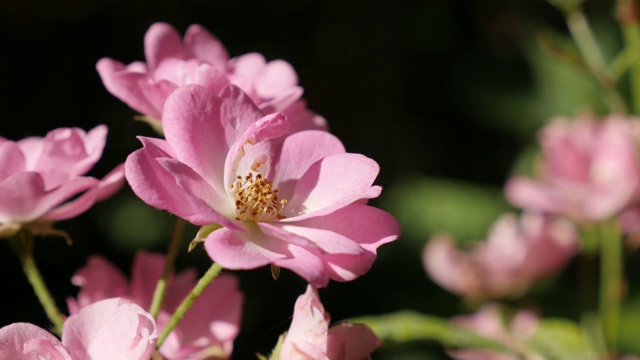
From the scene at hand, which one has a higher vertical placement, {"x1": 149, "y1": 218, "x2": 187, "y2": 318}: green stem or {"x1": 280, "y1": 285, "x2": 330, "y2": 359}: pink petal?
{"x1": 280, "y1": 285, "x2": 330, "y2": 359}: pink petal

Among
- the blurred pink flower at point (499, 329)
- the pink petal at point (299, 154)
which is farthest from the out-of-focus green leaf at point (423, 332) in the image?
the pink petal at point (299, 154)

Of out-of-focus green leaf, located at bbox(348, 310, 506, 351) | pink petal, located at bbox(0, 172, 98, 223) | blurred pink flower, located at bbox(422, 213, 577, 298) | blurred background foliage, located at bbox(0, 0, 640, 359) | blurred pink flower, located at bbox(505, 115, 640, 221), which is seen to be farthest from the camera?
blurred background foliage, located at bbox(0, 0, 640, 359)

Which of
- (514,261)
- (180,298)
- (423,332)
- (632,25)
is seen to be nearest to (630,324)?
(514,261)

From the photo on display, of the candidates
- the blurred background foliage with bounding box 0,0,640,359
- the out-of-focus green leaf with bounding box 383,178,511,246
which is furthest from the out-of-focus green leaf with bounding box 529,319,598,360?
the out-of-focus green leaf with bounding box 383,178,511,246

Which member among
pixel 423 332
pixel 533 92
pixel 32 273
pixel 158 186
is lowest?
pixel 533 92

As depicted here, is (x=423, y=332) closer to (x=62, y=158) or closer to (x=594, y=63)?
(x=62, y=158)

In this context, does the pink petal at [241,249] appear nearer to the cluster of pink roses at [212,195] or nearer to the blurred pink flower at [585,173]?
the cluster of pink roses at [212,195]

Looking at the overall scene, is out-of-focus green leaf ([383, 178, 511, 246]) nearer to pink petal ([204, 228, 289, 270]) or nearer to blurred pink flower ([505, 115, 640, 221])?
blurred pink flower ([505, 115, 640, 221])
